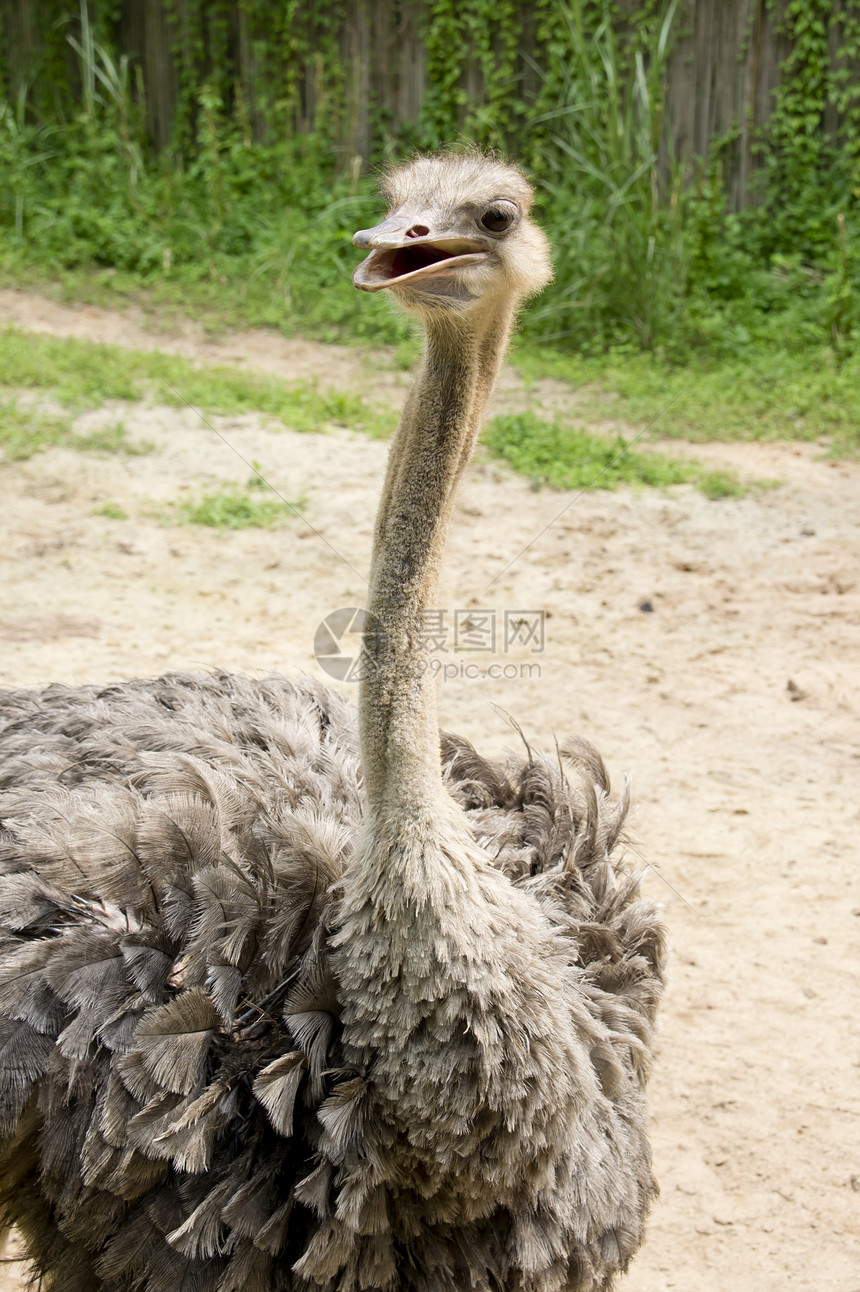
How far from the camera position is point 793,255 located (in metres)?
9.02

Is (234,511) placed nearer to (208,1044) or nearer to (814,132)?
(208,1044)

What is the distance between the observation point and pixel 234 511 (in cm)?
615

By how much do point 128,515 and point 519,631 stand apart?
6.65ft

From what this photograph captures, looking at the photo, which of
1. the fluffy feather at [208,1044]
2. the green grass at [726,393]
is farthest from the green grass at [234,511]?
the fluffy feather at [208,1044]

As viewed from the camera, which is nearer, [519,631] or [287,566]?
[519,631]

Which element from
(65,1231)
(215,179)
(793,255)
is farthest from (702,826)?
(215,179)

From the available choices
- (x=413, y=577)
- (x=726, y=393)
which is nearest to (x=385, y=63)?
(x=726, y=393)

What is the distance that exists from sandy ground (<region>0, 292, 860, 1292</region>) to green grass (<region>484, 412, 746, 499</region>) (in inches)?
5.5

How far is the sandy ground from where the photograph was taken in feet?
9.80

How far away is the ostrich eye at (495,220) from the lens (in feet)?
6.48

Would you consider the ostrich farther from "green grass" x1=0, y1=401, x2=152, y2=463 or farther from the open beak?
"green grass" x1=0, y1=401, x2=152, y2=463

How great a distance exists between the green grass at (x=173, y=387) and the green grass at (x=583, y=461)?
0.69 meters

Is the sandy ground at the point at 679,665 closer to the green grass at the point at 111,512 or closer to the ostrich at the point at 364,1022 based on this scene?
the green grass at the point at 111,512

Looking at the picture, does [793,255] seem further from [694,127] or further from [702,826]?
[702,826]
